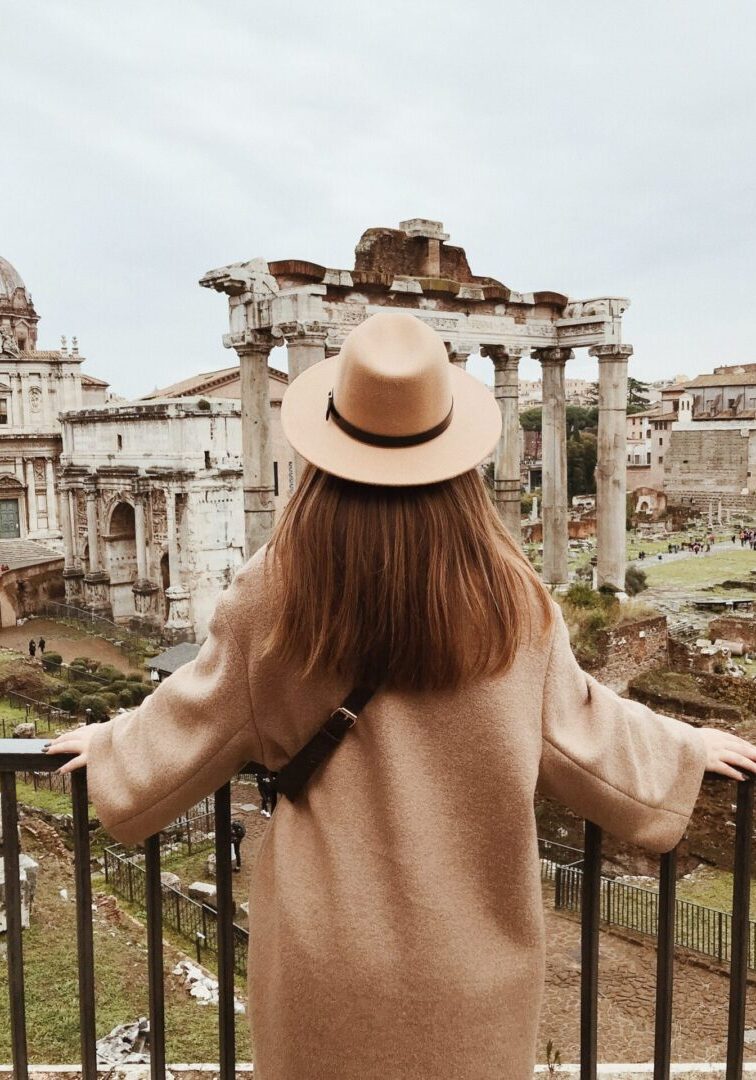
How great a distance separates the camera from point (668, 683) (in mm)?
14922

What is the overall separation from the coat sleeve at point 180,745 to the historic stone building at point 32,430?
3345 cm

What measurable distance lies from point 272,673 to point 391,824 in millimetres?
305

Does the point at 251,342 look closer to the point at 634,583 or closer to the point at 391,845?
the point at 391,845

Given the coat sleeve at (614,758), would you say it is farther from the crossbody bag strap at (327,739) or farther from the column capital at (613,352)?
the column capital at (613,352)

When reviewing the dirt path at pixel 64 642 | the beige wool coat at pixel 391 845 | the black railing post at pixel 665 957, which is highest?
the beige wool coat at pixel 391 845

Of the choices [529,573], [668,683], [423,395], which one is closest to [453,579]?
[529,573]

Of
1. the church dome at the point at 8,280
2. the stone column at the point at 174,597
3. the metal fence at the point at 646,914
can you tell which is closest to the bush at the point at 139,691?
the stone column at the point at 174,597

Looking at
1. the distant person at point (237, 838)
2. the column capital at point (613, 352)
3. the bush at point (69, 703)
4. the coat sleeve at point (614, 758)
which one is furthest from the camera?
the bush at point (69, 703)

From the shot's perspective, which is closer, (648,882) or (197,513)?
(648,882)

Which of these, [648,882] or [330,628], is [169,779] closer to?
[330,628]

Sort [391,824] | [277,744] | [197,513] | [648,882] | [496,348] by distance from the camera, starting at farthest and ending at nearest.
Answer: [197,513]
[496,348]
[648,882]
[277,744]
[391,824]

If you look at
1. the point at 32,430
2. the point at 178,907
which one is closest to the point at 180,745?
the point at 178,907

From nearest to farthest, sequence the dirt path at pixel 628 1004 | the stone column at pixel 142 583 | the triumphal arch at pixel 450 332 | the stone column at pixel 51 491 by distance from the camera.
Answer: the dirt path at pixel 628 1004
the triumphal arch at pixel 450 332
the stone column at pixel 142 583
the stone column at pixel 51 491

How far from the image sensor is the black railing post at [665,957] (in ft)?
6.50
